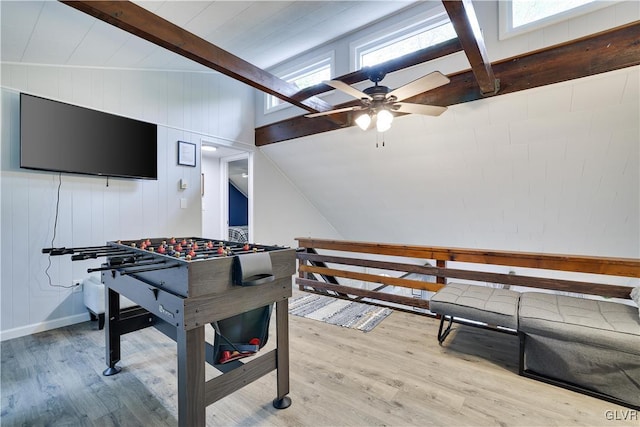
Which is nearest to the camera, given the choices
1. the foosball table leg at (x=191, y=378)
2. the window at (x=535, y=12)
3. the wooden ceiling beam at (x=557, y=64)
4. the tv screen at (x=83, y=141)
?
the foosball table leg at (x=191, y=378)

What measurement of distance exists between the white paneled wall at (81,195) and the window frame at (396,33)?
6.92 ft

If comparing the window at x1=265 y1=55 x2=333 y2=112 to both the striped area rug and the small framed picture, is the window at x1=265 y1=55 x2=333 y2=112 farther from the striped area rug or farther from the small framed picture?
the striped area rug

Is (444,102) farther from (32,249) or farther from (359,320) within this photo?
(32,249)

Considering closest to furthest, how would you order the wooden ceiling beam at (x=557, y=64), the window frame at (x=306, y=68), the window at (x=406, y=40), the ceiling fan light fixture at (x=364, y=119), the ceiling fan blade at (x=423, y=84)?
the ceiling fan blade at (x=423, y=84)
the wooden ceiling beam at (x=557, y=64)
the ceiling fan light fixture at (x=364, y=119)
the window at (x=406, y=40)
the window frame at (x=306, y=68)

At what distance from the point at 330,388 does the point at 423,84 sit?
212cm

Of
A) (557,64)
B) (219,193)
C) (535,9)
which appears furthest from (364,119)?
(219,193)

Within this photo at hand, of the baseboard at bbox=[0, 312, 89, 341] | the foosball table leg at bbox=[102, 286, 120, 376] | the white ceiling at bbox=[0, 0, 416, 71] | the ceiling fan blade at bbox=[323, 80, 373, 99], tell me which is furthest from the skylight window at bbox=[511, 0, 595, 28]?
the baseboard at bbox=[0, 312, 89, 341]

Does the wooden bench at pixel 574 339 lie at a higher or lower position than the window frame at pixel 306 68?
lower

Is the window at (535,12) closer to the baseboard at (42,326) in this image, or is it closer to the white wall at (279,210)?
the white wall at (279,210)

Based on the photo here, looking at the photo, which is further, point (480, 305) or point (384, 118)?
point (384, 118)

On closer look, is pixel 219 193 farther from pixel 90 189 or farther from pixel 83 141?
pixel 83 141

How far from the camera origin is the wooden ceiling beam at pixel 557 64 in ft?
7.08

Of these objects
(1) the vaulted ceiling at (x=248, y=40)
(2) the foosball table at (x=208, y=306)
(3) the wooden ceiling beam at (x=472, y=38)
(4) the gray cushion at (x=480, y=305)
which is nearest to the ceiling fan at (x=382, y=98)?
(1) the vaulted ceiling at (x=248, y=40)

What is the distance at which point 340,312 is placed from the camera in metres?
3.24
